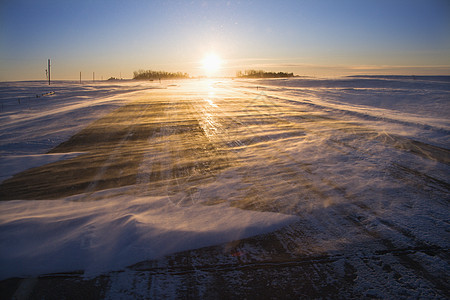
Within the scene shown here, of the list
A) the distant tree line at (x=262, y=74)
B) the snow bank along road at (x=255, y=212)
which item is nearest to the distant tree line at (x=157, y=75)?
the distant tree line at (x=262, y=74)

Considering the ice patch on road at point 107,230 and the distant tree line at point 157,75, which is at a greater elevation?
the distant tree line at point 157,75

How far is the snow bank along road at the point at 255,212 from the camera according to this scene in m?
1.66

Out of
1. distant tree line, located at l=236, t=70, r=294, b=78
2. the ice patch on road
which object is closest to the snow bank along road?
the ice patch on road

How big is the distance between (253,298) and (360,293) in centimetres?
65

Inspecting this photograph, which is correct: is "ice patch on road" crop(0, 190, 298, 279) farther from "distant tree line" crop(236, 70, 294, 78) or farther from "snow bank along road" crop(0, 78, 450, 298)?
"distant tree line" crop(236, 70, 294, 78)

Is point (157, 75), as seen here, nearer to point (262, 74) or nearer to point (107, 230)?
point (262, 74)

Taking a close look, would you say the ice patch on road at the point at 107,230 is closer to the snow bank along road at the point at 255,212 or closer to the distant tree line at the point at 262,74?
the snow bank along road at the point at 255,212

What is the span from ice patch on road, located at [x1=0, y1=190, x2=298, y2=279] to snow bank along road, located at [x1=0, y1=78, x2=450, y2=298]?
0.01m

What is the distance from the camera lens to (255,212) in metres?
2.45

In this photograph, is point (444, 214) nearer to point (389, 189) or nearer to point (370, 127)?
point (389, 189)

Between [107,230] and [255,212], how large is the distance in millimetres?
1282

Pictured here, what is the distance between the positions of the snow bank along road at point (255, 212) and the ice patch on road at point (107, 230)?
0.6 inches

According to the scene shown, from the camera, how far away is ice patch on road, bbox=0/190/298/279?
1808mm

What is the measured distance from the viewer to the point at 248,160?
3891 mm
